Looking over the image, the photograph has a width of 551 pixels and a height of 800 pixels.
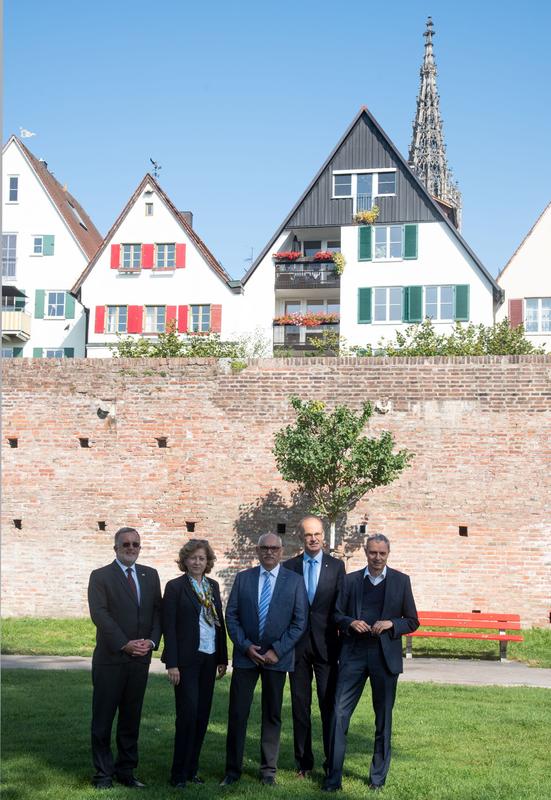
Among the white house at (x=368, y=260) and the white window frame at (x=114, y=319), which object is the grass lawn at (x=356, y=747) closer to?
the white house at (x=368, y=260)

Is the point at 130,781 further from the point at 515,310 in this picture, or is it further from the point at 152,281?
the point at 515,310

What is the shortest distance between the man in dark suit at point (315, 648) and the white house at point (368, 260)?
22.2m

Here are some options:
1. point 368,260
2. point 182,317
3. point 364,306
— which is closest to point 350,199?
point 368,260

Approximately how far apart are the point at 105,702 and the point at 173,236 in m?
25.7

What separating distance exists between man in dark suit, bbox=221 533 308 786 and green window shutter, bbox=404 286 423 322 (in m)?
23.0

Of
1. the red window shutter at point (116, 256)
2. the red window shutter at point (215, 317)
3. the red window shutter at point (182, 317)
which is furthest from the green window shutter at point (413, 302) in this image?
the red window shutter at point (116, 256)

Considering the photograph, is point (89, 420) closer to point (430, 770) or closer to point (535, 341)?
point (430, 770)

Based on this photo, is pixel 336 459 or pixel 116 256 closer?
pixel 336 459

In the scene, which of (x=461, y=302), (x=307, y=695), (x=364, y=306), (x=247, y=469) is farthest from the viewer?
(x=364, y=306)

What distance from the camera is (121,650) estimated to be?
22.9ft

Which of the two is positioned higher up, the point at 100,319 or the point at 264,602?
the point at 100,319

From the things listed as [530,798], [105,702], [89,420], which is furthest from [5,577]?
[530,798]

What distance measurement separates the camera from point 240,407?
60.3ft

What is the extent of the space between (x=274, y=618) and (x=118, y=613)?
1169 millimetres
